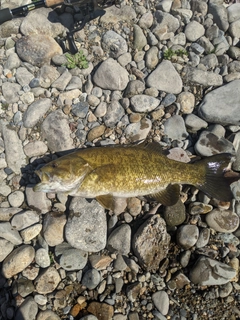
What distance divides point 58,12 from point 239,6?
3.85 metres

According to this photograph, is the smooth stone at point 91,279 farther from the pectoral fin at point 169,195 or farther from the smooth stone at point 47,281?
the pectoral fin at point 169,195

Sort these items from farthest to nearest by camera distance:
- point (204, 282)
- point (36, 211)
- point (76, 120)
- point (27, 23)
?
1. point (27, 23)
2. point (76, 120)
3. point (36, 211)
4. point (204, 282)

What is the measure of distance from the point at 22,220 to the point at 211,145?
11.8 feet

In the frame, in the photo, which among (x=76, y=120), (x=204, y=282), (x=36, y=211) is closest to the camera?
(x=204, y=282)

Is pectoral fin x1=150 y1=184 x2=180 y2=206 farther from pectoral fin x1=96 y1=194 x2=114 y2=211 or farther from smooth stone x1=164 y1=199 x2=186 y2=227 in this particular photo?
pectoral fin x1=96 y1=194 x2=114 y2=211

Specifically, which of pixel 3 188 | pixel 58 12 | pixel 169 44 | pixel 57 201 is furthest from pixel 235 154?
pixel 58 12

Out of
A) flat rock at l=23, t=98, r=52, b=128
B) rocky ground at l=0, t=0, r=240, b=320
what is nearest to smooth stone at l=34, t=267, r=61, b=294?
rocky ground at l=0, t=0, r=240, b=320

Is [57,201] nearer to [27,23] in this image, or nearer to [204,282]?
[204,282]

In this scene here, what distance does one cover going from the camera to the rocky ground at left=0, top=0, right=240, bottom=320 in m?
5.00

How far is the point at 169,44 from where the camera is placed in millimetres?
6301

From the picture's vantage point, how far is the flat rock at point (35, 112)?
5.71 metres

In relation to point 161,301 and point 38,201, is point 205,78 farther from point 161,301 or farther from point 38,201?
point 161,301

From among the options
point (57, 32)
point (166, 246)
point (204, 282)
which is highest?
point (57, 32)

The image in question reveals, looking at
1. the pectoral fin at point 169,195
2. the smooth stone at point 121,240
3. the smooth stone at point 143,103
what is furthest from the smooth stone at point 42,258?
the smooth stone at point 143,103
